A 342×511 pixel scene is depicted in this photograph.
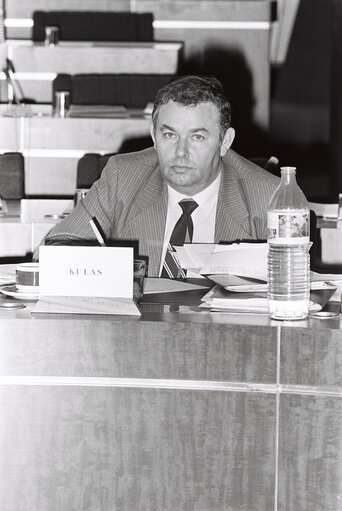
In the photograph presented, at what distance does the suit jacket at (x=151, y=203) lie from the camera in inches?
107

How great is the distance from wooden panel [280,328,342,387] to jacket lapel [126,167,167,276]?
1033 mm

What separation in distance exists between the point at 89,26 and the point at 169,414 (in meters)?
6.53

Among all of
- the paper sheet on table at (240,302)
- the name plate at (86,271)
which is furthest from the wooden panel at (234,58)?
the name plate at (86,271)

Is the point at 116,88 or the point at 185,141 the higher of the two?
the point at 185,141

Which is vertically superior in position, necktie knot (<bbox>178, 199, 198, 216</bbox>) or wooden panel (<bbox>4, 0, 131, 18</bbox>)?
wooden panel (<bbox>4, 0, 131, 18</bbox>)

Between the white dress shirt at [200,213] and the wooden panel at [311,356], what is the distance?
107 centimetres

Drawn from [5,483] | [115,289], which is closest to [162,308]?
[115,289]

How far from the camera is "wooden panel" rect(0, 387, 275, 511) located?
1.69 meters

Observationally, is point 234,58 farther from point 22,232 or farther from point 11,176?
point 22,232

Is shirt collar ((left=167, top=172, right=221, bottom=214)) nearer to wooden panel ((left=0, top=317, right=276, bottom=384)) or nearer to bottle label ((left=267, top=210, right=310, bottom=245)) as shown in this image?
bottle label ((left=267, top=210, right=310, bottom=245))

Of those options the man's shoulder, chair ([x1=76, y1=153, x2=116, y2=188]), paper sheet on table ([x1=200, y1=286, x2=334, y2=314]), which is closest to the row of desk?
chair ([x1=76, y1=153, x2=116, y2=188])

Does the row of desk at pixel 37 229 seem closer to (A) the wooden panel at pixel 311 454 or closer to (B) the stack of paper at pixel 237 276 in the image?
(B) the stack of paper at pixel 237 276

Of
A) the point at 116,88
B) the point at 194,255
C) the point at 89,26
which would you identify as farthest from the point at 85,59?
the point at 194,255

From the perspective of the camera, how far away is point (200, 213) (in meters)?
2.74
